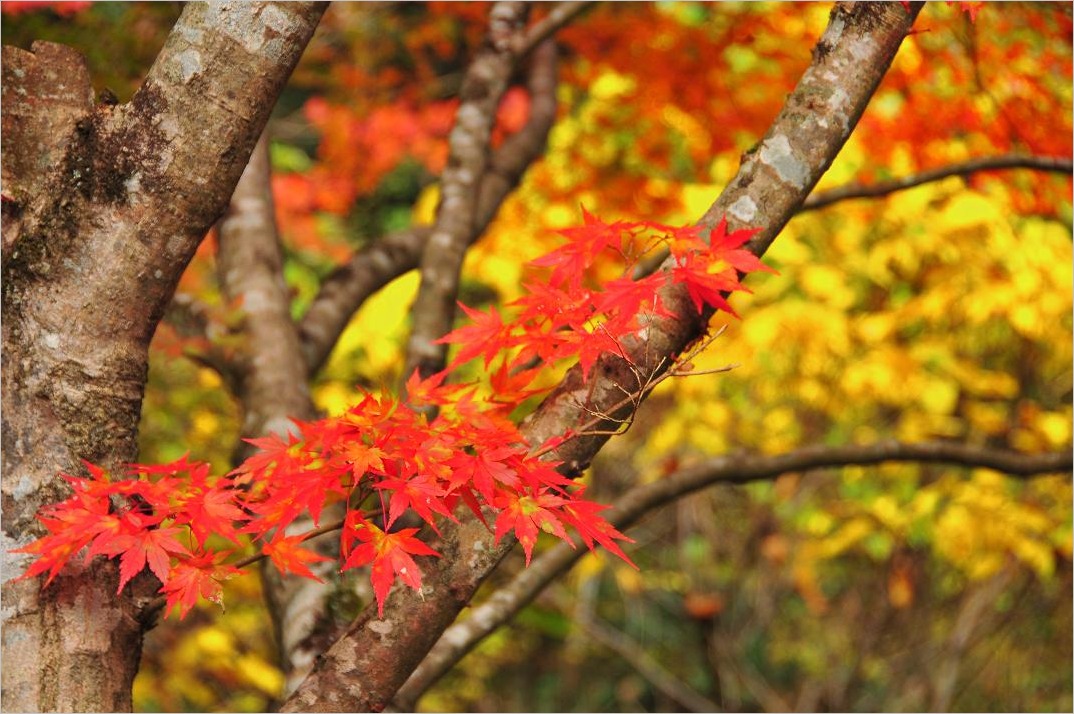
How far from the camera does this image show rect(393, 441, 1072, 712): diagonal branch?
8.94 feet

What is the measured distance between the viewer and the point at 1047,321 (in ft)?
16.4

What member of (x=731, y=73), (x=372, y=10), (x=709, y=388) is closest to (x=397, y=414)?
(x=731, y=73)

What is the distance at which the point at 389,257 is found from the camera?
357 centimetres

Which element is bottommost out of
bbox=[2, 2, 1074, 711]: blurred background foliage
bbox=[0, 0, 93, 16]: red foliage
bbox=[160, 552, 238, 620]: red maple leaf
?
bbox=[2, 2, 1074, 711]: blurred background foliage

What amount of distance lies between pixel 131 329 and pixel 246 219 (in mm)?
1467

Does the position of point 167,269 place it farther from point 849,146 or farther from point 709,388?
point 709,388

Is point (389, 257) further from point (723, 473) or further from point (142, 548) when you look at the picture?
point (142, 548)

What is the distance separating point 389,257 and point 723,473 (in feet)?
4.60

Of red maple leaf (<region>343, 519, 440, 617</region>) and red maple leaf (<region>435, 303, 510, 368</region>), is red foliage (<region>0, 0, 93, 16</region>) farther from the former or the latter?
red maple leaf (<region>343, 519, 440, 617</region>)

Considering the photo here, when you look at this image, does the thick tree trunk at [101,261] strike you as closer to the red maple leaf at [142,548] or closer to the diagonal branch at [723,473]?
the red maple leaf at [142,548]

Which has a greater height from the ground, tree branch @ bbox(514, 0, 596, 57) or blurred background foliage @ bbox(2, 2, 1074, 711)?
tree branch @ bbox(514, 0, 596, 57)

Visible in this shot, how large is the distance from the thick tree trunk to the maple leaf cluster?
0.10m

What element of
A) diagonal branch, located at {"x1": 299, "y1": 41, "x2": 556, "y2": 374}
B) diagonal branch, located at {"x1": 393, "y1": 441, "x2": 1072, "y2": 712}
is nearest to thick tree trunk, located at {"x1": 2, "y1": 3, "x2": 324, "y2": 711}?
diagonal branch, located at {"x1": 393, "y1": 441, "x2": 1072, "y2": 712}

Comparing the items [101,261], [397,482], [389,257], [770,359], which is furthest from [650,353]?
[770,359]
